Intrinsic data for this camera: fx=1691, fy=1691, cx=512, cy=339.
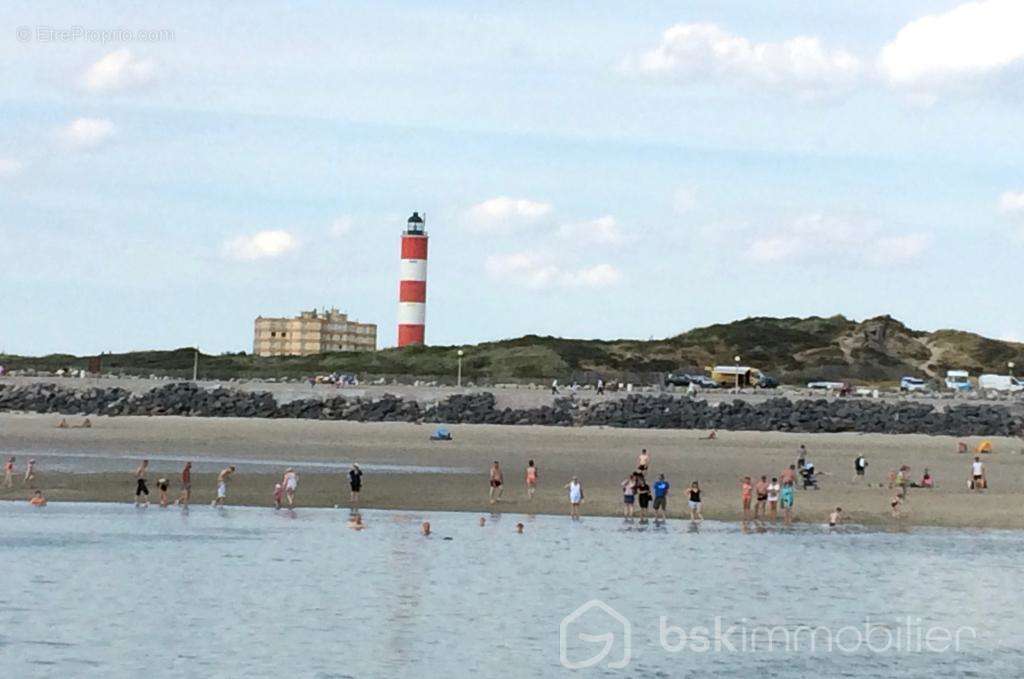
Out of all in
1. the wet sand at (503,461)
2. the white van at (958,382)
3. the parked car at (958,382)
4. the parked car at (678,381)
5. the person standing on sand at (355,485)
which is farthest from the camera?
the parked car at (958,382)

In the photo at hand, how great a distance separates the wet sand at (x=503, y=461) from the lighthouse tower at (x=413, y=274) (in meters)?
35.6

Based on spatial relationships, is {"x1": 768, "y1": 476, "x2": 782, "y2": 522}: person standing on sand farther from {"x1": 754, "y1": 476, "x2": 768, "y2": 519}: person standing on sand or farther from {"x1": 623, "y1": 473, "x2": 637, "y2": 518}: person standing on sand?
{"x1": 623, "y1": 473, "x2": 637, "y2": 518}: person standing on sand

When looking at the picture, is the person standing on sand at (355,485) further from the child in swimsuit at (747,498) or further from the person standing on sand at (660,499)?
the child in swimsuit at (747,498)

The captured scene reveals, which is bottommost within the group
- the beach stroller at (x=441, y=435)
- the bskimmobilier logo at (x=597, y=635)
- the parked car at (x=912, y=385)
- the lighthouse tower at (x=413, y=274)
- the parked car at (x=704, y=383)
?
the bskimmobilier logo at (x=597, y=635)

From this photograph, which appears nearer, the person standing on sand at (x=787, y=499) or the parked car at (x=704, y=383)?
the person standing on sand at (x=787, y=499)

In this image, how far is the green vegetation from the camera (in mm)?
101688

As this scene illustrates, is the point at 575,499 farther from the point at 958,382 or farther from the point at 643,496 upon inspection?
the point at 958,382

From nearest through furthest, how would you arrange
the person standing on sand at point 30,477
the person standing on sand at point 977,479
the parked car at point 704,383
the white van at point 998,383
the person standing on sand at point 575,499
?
1. the person standing on sand at point 575,499
2. the person standing on sand at point 30,477
3. the person standing on sand at point 977,479
4. the parked car at point 704,383
5. the white van at point 998,383

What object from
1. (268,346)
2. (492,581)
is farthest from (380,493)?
(268,346)

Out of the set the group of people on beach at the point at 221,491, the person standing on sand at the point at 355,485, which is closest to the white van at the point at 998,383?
→ the person standing on sand at the point at 355,485

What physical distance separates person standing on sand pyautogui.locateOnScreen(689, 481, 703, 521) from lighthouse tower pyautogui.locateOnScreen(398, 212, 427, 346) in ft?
204

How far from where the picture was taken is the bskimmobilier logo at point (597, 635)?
79.6 ft

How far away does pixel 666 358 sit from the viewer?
118 metres

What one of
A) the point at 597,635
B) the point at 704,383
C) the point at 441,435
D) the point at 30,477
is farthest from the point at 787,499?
the point at 704,383
